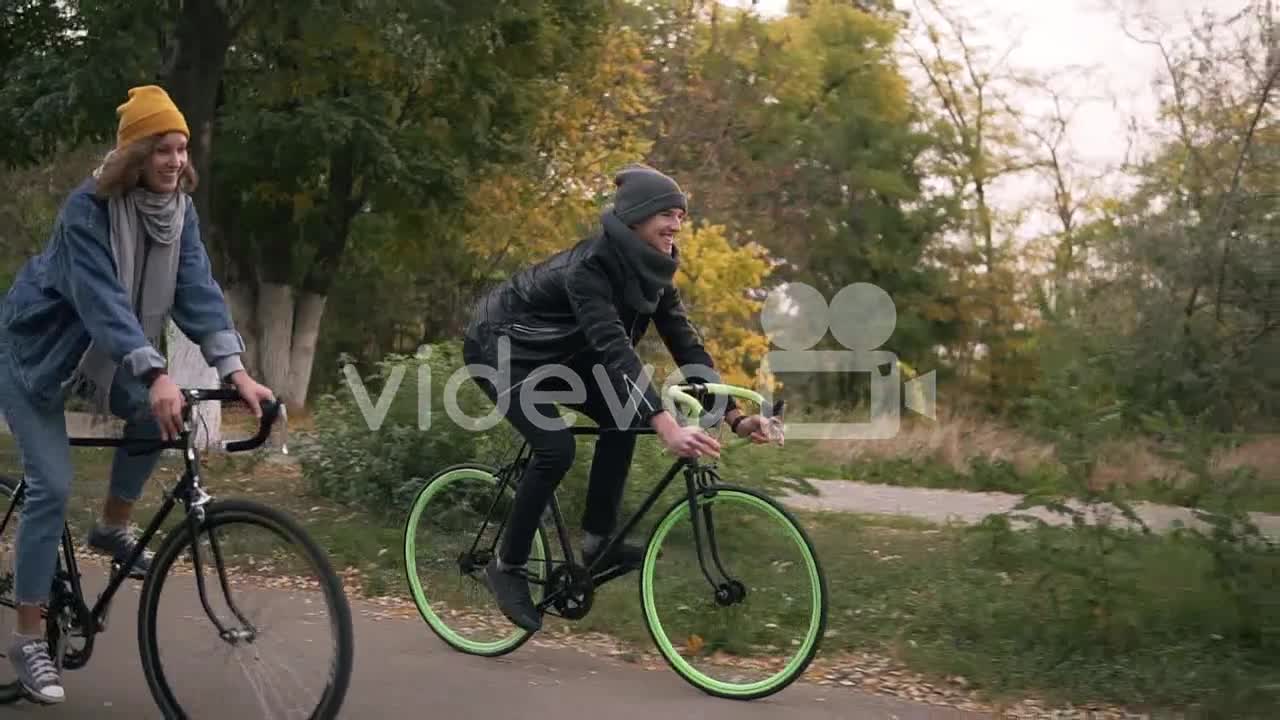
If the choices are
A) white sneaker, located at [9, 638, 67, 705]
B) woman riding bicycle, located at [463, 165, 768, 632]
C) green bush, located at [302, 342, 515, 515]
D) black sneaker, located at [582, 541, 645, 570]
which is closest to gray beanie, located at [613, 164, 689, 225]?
woman riding bicycle, located at [463, 165, 768, 632]

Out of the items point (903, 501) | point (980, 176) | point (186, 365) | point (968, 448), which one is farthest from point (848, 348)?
point (903, 501)

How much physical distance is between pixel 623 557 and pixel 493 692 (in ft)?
2.25

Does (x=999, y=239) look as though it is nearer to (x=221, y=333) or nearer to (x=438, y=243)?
(x=438, y=243)

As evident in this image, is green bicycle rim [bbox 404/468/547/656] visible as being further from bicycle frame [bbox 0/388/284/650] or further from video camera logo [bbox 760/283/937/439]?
video camera logo [bbox 760/283/937/439]

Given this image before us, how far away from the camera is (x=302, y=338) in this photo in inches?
1018

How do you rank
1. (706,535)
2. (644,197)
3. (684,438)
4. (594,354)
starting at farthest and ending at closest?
1. (594,354)
2. (644,197)
3. (706,535)
4. (684,438)

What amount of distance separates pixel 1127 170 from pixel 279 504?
Result: 48.8 ft

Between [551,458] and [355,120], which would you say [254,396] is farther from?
[355,120]

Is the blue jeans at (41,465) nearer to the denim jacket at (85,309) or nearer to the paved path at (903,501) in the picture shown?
the denim jacket at (85,309)

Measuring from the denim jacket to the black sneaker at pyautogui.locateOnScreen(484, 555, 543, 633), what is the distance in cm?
154

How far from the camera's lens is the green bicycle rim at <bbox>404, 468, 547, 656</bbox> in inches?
242

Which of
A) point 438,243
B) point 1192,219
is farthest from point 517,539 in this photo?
point 438,243

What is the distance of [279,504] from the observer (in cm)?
1097


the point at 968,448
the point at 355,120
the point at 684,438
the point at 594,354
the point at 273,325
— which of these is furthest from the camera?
the point at 273,325
